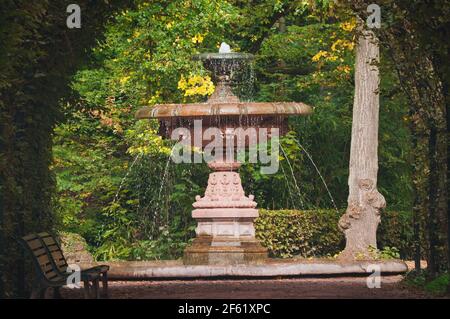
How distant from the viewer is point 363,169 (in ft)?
77.1

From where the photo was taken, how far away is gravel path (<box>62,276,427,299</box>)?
1485 centimetres

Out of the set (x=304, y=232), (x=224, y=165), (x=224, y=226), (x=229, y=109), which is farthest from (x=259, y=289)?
(x=304, y=232)

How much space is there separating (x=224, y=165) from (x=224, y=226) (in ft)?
3.98

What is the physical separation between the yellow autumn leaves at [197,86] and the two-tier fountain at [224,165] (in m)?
3.46

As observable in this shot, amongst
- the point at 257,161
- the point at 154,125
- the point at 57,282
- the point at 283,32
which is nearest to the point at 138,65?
the point at 154,125

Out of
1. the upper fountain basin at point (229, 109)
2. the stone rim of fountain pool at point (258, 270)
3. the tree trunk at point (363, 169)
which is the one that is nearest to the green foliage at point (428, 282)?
the stone rim of fountain pool at point (258, 270)

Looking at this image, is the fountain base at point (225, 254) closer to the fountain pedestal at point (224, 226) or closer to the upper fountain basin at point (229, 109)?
the fountain pedestal at point (224, 226)

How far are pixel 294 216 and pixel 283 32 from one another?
24.3ft

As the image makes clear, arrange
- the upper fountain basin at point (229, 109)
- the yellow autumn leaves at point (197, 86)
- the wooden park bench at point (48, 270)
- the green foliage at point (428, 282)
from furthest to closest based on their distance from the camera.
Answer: the yellow autumn leaves at point (197, 86)
the upper fountain basin at point (229, 109)
the green foliage at point (428, 282)
the wooden park bench at point (48, 270)

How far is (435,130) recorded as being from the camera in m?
15.2

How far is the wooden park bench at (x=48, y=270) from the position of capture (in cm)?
1257

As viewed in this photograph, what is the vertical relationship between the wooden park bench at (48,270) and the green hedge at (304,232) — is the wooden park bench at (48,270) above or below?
above

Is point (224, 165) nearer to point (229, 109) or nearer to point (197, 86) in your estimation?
point (229, 109)
